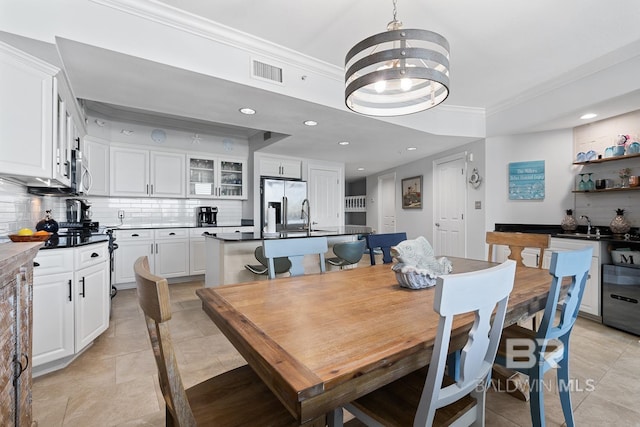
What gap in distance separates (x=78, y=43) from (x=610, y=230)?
5285mm

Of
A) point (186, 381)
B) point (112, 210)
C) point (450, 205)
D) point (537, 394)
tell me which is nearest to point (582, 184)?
point (450, 205)

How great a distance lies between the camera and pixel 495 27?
7.76ft

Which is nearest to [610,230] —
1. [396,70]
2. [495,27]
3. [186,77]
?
[495,27]

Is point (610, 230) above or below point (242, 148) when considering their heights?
below

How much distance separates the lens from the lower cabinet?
2.00m

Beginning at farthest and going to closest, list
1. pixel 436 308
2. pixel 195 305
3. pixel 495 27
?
pixel 195 305, pixel 495 27, pixel 436 308

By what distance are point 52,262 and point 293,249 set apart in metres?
1.73

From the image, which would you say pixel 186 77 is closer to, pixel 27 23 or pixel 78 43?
pixel 78 43

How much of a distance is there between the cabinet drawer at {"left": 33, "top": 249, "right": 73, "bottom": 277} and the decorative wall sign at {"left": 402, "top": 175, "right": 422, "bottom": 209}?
5.46 meters

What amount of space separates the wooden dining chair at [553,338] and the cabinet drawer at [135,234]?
4638mm

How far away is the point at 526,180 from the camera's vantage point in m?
4.14

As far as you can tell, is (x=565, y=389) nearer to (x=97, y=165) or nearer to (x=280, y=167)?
(x=280, y=167)

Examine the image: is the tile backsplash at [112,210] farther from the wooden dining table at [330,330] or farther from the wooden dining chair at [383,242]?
the wooden dining chair at [383,242]

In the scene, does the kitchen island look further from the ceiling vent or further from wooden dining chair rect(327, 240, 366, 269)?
the ceiling vent
